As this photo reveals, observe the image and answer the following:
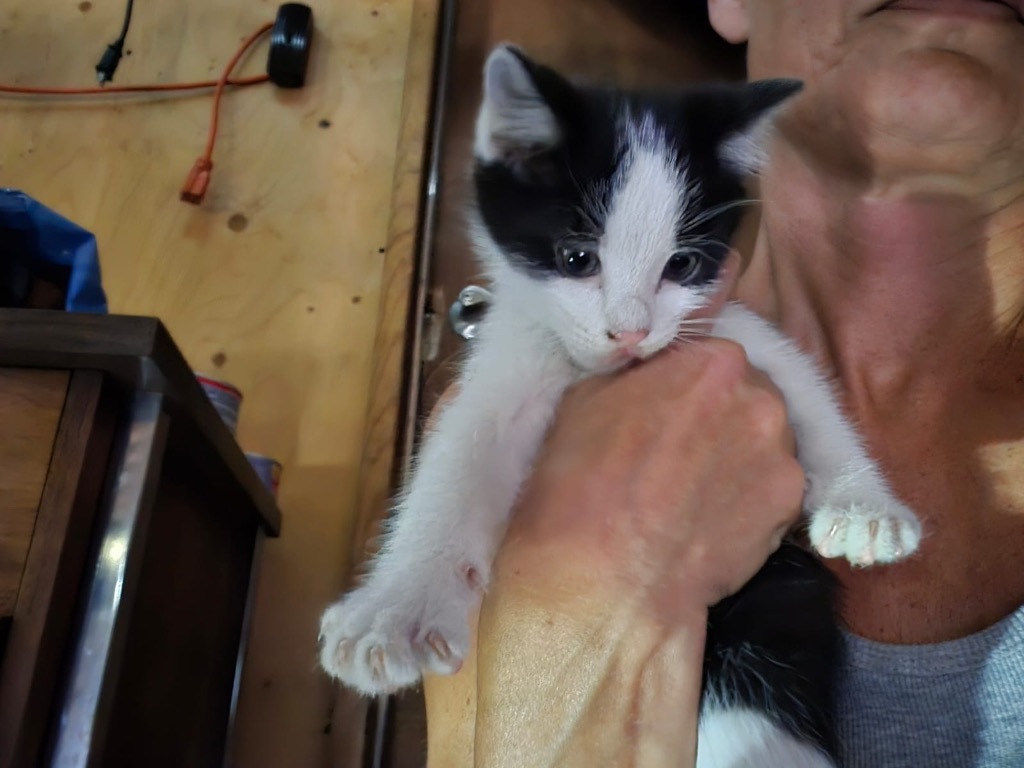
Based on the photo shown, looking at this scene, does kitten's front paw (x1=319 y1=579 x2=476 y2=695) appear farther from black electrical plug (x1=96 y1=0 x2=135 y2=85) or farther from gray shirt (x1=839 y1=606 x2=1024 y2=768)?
black electrical plug (x1=96 y1=0 x2=135 y2=85)

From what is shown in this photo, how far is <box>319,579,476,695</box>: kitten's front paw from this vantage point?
78 centimetres

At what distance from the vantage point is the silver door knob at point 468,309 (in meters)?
1.58

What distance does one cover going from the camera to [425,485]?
39.4 inches

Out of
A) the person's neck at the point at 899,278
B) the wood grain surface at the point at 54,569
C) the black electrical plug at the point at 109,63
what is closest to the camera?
the wood grain surface at the point at 54,569

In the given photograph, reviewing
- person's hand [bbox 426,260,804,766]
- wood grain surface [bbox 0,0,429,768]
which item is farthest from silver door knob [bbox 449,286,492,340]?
person's hand [bbox 426,260,804,766]

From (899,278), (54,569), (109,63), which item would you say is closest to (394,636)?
(54,569)

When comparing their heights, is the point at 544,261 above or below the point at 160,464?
above

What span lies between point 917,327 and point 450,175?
3.63 ft

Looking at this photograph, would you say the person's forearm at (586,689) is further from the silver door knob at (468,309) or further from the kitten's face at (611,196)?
the silver door knob at (468,309)

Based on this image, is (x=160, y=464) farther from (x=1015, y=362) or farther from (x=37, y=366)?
(x=1015, y=362)

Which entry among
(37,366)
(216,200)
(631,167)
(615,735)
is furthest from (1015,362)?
(216,200)

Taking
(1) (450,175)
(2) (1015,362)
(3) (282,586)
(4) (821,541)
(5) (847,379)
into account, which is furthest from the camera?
(1) (450,175)

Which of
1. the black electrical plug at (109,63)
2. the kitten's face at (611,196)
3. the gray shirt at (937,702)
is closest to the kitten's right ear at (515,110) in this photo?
the kitten's face at (611,196)

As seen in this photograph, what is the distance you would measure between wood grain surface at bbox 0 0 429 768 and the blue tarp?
595 mm
